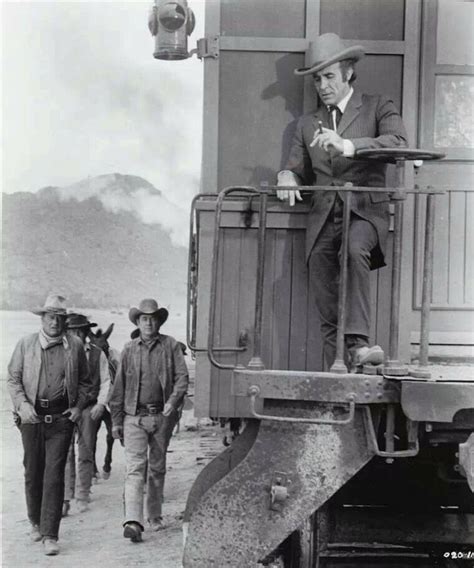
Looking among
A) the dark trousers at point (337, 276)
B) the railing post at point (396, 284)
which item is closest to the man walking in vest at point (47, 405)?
the dark trousers at point (337, 276)

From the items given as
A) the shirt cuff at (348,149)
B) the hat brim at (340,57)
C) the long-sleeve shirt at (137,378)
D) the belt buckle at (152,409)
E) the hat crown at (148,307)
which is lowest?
the belt buckle at (152,409)

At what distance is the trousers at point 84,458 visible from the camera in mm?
9969

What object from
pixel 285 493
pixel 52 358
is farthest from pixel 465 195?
pixel 52 358

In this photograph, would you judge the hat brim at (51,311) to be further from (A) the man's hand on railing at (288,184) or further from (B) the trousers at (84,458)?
(A) the man's hand on railing at (288,184)

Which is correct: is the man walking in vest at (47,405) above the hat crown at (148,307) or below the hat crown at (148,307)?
below

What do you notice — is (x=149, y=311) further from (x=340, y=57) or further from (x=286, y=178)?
(x=340, y=57)

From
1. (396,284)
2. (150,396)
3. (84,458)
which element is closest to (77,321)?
(84,458)

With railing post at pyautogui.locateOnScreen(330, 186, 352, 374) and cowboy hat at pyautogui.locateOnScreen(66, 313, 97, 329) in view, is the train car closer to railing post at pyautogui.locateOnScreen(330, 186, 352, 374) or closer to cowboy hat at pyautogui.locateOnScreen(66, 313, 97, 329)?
railing post at pyautogui.locateOnScreen(330, 186, 352, 374)

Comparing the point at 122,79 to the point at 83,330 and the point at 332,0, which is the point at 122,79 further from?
the point at 332,0

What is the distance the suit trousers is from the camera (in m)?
8.48

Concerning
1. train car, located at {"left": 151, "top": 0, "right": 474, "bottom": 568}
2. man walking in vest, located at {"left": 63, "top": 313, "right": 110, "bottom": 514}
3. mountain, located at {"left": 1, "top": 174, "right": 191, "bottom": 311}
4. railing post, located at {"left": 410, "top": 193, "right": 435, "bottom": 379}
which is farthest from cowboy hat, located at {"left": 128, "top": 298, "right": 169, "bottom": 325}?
mountain, located at {"left": 1, "top": 174, "right": 191, "bottom": 311}

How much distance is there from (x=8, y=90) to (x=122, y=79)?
4.17 m

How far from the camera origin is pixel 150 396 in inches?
348

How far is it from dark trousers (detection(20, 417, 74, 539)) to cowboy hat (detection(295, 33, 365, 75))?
4.03m
